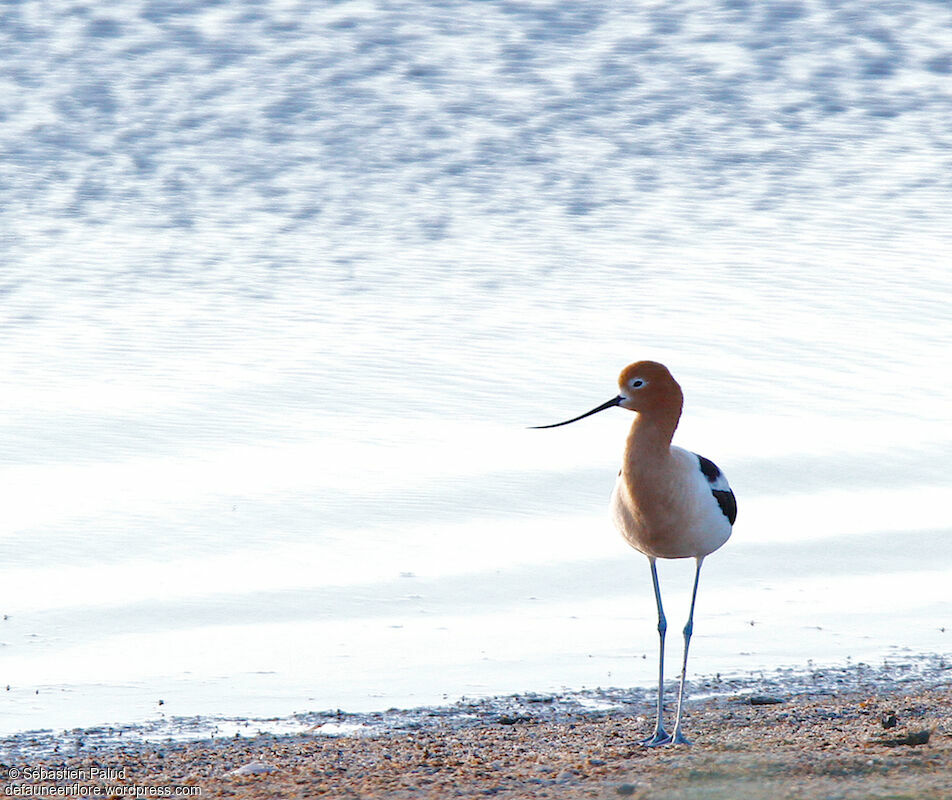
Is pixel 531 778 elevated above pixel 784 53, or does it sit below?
above

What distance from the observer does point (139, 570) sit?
26.0ft

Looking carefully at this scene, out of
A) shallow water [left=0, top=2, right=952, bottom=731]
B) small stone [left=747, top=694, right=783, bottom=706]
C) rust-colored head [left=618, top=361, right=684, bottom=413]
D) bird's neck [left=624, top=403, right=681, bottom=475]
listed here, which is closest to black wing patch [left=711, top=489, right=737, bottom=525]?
bird's neck [left=624, top=403, right=681, bottom=475]

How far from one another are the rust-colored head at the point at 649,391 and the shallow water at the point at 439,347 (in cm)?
125

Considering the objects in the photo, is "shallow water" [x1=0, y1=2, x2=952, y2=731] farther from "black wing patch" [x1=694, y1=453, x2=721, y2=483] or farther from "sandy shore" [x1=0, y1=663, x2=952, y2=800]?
"black wing patch" [x1=694, y1=453, x2=721, y2=483]

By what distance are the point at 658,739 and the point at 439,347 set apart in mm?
4730

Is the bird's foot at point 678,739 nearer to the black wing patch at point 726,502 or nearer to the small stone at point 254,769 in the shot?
the black wing patch at point 726,502

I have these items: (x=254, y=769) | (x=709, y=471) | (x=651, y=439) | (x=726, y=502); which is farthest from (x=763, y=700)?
(x=254, y=769)

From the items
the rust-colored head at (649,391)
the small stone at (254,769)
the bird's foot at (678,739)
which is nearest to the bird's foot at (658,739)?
the bird's foot at (678,739)

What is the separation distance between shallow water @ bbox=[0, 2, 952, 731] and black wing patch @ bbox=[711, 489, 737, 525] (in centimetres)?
82

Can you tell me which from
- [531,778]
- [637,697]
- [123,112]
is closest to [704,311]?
[637,697]

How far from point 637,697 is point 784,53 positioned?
12250 millimetres

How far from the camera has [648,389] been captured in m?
6.42

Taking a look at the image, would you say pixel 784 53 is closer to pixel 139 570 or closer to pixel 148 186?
pixel 148 186

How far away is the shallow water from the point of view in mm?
7488
